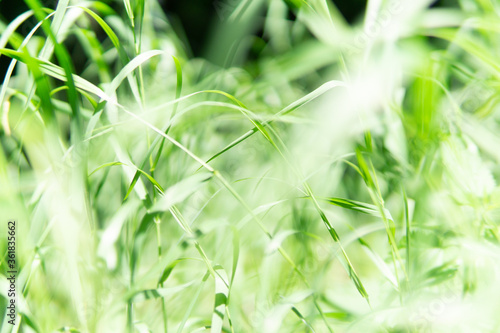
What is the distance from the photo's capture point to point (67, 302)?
0.65 metres

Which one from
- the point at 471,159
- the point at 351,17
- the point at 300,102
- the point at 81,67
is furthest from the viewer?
the point at 351,17

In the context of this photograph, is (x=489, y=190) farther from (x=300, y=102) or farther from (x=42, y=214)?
(x=42, y=214)

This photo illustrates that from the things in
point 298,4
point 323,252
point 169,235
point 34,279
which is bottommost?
point 323,252

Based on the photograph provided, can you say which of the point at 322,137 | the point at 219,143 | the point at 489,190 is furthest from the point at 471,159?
the point at 219,143

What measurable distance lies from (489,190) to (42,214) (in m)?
0.50

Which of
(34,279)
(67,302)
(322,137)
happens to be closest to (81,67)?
(67,302)

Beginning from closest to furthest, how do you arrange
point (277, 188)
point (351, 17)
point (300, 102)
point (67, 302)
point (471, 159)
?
point (300, 102)
point (471, 159)
point (67, 302)
point (277, 188)
point (351, 17)

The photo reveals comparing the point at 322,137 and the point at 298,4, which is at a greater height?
the point at 298,4

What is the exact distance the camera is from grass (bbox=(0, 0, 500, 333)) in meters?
0.42

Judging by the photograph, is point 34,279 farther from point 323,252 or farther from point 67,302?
point 323,252

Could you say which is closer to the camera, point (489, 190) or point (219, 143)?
point (489, 190)

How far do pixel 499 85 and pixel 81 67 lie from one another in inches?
44.6

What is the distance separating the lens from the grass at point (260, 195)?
416 millimetres

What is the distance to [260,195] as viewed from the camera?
0.75 meters
